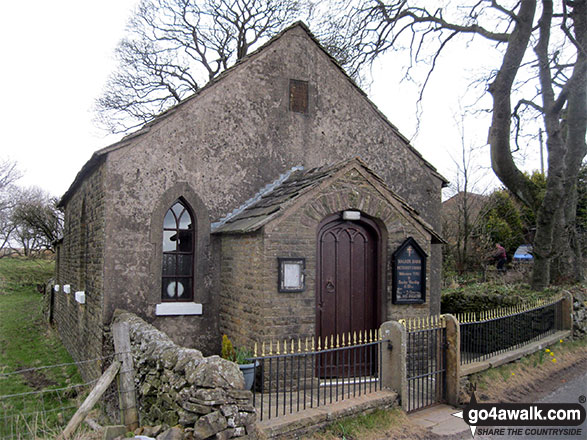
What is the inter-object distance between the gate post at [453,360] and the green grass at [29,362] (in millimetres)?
6374

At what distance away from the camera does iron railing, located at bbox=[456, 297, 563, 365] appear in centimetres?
1034

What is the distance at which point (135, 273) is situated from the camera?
909 cm

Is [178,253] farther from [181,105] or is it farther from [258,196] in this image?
[181,105]

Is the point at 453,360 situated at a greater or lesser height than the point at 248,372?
lesser

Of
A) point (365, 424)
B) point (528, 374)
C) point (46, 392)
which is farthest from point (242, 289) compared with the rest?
point (528, 374)

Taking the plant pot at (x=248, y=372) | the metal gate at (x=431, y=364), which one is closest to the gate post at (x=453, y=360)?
the metal gate at (x=431, y=364)

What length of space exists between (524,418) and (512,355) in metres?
2.54

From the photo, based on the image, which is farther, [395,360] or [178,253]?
[178,253]

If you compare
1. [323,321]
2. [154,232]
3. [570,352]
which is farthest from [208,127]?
[570,352]

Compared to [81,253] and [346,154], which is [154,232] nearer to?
[81,253]

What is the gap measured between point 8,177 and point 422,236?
32111mm

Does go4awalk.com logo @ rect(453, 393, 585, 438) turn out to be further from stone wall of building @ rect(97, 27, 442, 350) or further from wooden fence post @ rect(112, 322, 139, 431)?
wooden fence post @ rect(112, 322, 139, 431)

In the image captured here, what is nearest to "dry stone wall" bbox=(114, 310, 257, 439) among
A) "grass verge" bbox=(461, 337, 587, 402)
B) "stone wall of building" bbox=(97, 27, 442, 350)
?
"stone wall of building" bbox=(97, 27, 442, 350)

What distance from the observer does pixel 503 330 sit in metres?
10.9
